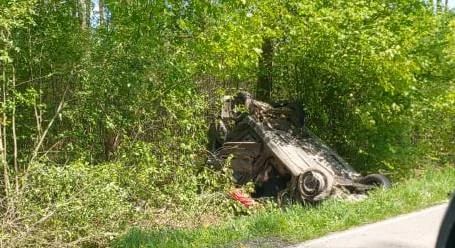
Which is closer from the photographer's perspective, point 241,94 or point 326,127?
point 241,94

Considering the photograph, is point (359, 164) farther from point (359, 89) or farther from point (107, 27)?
point (107, 27)

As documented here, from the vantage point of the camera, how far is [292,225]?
7496 mm

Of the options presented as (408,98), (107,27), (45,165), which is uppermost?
(107,27)

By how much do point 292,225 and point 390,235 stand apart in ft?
3.97

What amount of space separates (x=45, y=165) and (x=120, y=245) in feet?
7.93

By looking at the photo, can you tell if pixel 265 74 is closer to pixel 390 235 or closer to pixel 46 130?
pixel 46 130

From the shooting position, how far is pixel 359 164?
1622cm

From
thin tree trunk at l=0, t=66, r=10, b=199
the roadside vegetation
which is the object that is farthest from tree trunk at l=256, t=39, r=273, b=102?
thin tree trunk at l=0, t=66, r=10, b=199

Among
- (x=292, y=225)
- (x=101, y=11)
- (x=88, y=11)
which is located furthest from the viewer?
(x=101, y=11)

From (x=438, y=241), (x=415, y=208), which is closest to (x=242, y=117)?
(x=415, y=208)

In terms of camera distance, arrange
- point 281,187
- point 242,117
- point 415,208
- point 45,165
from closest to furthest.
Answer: point 415,208 → point 45,165 → point 281,187 → point 242,117

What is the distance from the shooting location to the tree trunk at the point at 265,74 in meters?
15.6

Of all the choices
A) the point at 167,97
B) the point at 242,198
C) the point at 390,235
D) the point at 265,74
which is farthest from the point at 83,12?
the point at 390,235

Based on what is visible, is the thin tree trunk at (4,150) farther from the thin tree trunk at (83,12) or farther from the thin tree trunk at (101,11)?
the thin tree trunk at (101,11)
